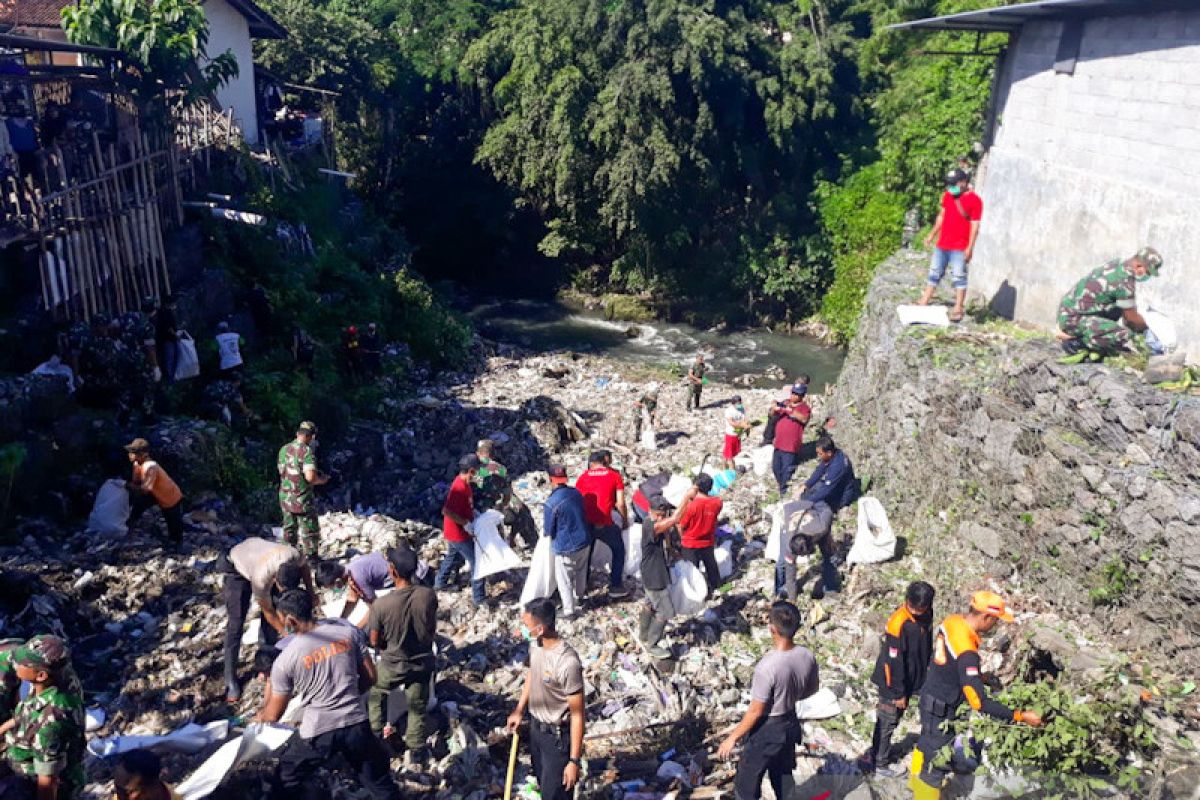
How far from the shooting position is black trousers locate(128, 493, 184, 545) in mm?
8180

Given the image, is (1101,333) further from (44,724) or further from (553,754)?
(44,724)

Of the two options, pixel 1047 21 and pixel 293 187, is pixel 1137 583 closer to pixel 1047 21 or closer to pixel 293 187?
pixel 1047 21

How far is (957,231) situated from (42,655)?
980 centimetres

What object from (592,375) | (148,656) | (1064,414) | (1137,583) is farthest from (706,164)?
(148,656)

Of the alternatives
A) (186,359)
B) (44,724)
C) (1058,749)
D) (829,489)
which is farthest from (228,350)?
(1058,749)

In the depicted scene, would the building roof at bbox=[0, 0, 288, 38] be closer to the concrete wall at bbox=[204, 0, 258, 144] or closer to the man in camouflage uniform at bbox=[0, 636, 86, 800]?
the concrete wall at bbox=[204, 0, 258, 144]

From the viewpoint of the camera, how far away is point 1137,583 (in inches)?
285

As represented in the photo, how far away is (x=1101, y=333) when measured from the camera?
8.38m

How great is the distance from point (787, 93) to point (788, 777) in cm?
2046

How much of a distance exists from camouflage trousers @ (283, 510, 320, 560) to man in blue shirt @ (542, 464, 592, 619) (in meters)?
2.18

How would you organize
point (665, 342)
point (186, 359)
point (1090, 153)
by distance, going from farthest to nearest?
point (665, 342) → point (186, 359) → point (1090, 153)

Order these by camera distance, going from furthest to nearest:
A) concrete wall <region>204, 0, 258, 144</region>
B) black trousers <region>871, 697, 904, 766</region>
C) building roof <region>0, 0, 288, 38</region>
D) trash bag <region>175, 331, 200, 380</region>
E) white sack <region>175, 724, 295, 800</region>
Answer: concrete wall <region>204, 0, 258, 144</region>, building roof <region>0, 0, 288, 38</region>, trash bag <region>175, 331, 200, 380</region>, black trousers <region>871, 697, 904, 766</region>, white sack <region>175, 724, 295, 800</region>

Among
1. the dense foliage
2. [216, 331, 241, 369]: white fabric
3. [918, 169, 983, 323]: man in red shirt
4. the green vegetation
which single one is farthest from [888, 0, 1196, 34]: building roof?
[216, 331, 241, 369]: white fabric

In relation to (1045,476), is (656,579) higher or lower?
lower
